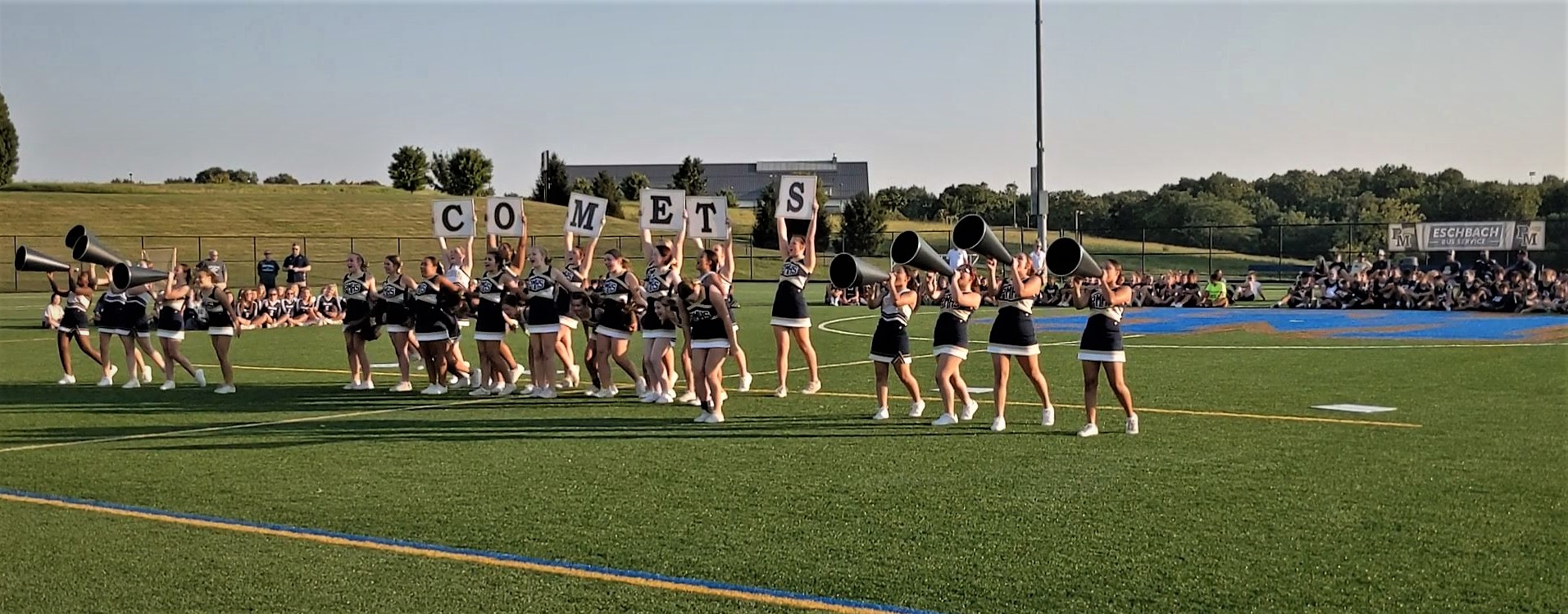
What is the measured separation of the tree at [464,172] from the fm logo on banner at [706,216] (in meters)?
84.9

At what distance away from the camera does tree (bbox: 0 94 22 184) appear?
85.9 metres

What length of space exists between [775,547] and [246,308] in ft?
88.4

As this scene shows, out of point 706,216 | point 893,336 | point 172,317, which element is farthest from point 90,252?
point 893,336

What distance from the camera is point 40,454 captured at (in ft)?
37.4

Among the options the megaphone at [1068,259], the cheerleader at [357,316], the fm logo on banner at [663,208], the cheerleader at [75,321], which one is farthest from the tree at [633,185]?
the megaphone at [1068,259]

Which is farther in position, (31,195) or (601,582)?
(31,195)

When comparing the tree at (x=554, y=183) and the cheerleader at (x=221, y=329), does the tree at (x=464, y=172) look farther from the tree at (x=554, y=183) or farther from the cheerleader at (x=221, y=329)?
the cheerleader at (x=221, y=329)

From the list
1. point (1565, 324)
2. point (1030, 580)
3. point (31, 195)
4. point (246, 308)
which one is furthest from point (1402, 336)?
point (31, 195)

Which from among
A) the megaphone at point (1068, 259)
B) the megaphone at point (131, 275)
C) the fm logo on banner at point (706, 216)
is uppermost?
the fm logo on banner at point (706, 216)

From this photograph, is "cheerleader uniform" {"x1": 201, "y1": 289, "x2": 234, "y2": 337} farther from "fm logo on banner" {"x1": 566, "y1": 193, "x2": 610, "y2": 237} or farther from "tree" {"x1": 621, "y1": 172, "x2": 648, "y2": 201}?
"tree" {"x1": 621, "y1": 172, "x2": 648, "y2": 201}

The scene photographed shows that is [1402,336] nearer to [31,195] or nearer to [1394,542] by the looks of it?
[1394,542]

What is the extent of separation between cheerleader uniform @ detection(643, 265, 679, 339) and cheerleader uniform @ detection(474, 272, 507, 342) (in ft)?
5.85

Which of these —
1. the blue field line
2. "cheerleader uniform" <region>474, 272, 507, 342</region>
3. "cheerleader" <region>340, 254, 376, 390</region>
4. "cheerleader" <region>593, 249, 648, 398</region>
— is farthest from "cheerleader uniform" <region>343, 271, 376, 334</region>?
the blue field line

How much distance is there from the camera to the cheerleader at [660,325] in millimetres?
14562
